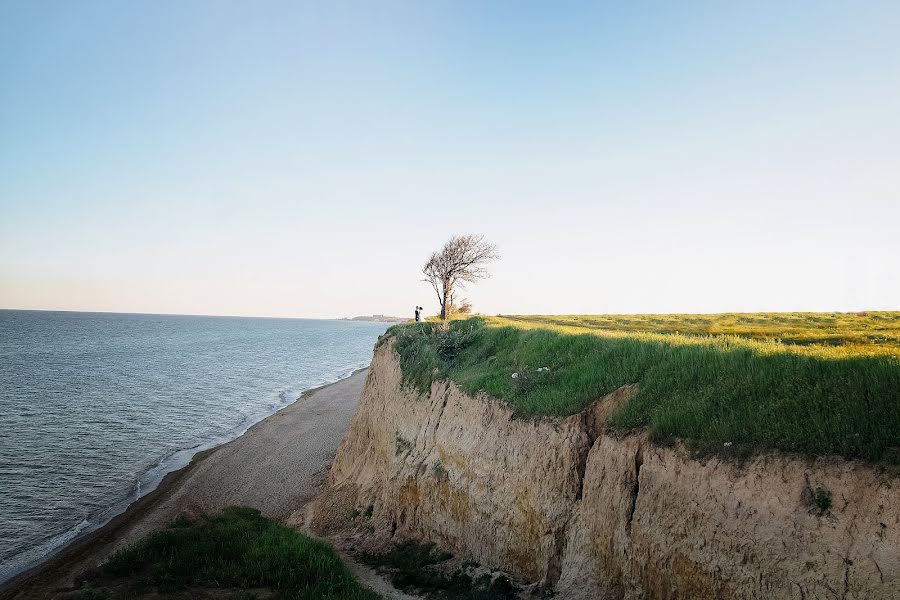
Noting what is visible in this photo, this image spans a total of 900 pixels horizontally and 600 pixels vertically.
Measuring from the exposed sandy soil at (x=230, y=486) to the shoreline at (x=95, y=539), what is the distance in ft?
0.11

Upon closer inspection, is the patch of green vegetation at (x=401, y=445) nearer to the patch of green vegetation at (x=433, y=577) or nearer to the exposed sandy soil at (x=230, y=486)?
the patch of green vegetation at (x=433, y=577)

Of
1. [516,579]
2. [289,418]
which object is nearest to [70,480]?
[289,418]

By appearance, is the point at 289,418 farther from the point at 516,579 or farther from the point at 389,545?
the point at 516,579

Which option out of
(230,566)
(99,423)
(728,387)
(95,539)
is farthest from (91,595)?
(99,423)

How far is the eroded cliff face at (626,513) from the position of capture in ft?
21.1

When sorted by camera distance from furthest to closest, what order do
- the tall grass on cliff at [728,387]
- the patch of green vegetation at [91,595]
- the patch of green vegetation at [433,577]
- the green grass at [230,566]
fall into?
the patch of green vegetation at [433,577] → the green grass at [230,566] → the patch of green vegetation at [91,595] → the tall grass on cliff at [728,387]

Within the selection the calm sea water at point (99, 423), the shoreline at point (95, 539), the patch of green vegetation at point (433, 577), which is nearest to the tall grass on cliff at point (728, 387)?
the patch of green vegetation at point (433, 577)

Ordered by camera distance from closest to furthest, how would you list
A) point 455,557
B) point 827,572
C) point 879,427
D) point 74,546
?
point 827,572, point 879,427, point 455,557, point 74,546

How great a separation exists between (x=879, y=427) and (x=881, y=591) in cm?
219

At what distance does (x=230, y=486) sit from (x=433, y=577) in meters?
18.3

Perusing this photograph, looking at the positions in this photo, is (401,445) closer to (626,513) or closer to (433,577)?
(433,577)

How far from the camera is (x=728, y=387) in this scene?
9.32 m

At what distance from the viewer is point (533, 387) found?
13812 millimetres

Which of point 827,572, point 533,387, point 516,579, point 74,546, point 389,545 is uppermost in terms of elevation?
point 533,387
